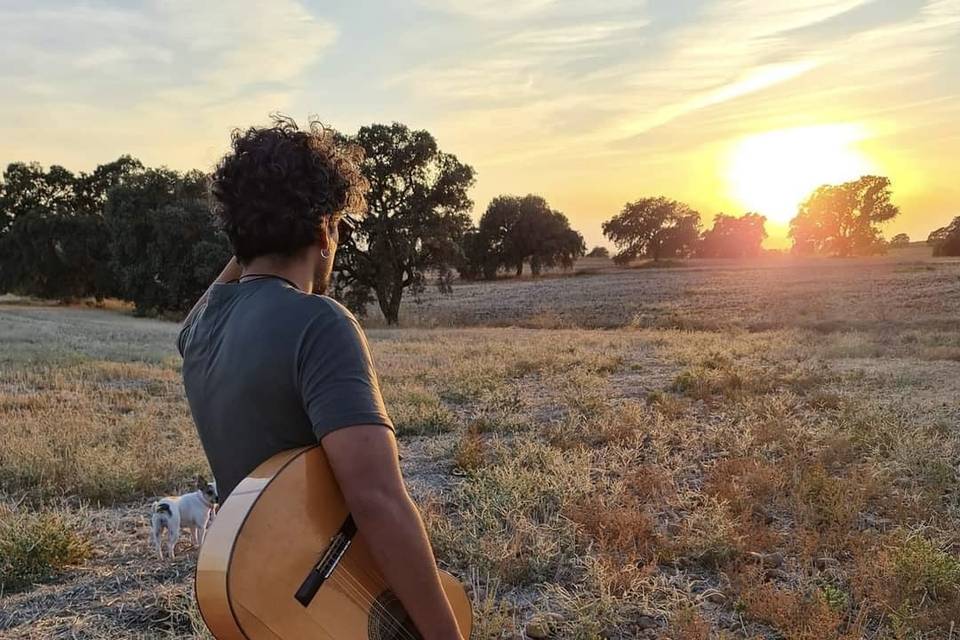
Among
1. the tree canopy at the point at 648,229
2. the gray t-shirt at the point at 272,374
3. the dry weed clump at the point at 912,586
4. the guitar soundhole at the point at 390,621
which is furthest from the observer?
the tree canopy at the point at 648,229

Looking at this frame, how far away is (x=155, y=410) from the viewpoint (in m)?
8.59

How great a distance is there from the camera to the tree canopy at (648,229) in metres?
82.5

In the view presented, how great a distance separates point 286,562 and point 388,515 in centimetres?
28

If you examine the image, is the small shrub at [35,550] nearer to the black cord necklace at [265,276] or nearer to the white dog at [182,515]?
the white dog at [182,515]

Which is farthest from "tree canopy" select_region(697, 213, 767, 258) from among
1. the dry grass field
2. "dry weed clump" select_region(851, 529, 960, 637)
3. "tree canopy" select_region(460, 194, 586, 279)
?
"dry weed clump" select_region(851, 529, 960, 637)

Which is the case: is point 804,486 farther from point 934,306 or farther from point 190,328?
point 934,306

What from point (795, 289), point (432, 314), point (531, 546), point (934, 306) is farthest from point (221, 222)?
point (795, 289)

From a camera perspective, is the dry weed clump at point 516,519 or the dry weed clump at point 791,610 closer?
the dry weed clump at point 791,610

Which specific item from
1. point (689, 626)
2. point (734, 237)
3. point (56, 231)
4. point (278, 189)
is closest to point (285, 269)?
point (278, 189)

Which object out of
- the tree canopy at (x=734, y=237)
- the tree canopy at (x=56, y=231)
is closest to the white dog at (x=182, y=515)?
the tree canopy at (x=56, y=231)

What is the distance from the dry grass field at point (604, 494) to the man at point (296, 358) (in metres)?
2.24

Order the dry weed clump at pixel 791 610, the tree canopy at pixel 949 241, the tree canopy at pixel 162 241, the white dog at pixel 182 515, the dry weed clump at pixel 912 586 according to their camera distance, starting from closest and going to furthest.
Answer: the dry weed clump at pixel 791 610 → the dry weed clump at pixel 912 586 → the white dog at pixel 182 515 → the tree canopy at pixel 162 241 → the tree canopy at pixel 949 241

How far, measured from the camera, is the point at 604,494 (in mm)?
5250

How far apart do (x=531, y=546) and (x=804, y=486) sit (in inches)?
89.1
